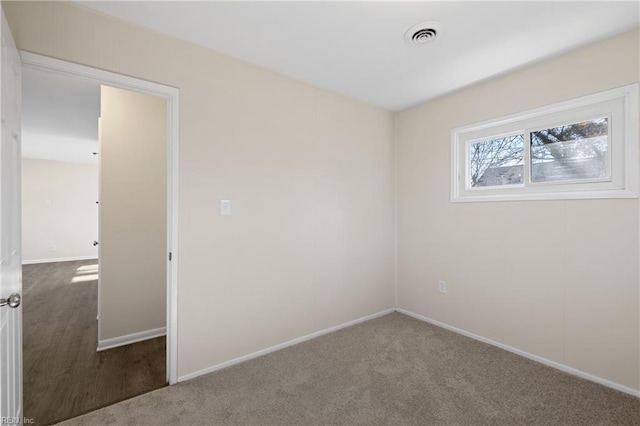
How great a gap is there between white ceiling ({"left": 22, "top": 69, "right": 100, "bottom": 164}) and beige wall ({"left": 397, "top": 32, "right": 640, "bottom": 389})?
3.35 m

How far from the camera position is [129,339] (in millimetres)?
2838

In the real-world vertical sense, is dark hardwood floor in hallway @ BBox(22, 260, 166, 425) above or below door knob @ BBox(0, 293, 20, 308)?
below

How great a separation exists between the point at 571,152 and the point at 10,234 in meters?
3.67

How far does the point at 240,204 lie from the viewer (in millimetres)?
2428

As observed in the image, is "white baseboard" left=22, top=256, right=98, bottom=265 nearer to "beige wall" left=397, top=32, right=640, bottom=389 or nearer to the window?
"beige wall" left=397, top=32, right=640, bottom=389

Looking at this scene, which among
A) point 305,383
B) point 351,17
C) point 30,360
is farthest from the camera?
point 30,360

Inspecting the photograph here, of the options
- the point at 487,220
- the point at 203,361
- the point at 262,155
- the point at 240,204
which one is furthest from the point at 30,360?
the point at 487,220

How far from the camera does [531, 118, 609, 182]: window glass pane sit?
2.19 m

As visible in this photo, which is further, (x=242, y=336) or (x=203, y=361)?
(x=242, y=336)

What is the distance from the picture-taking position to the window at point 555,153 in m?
2.06

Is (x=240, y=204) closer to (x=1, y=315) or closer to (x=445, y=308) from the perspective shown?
(x=1, y=315)

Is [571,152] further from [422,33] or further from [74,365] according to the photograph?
[74,365]

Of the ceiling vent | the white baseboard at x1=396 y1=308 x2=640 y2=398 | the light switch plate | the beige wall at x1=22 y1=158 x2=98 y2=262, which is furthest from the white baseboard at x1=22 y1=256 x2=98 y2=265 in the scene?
the ceiling vent

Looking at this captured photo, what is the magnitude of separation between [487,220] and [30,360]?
4155 mm
